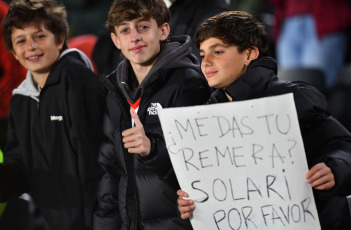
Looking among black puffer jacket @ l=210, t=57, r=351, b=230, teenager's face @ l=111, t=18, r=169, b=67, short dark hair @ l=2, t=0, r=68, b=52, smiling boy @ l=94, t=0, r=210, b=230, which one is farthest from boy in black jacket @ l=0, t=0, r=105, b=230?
black puffer jacket @ l=210, t=57, r=351, b=230

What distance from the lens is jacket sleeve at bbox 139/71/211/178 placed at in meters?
2.49

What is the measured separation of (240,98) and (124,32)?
62 centimetres

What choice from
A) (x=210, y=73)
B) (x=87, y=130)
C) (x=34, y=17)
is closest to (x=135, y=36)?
(x=210, y=73)

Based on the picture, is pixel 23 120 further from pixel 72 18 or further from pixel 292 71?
pixel 72 18

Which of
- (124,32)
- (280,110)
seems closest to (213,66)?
(280,110)

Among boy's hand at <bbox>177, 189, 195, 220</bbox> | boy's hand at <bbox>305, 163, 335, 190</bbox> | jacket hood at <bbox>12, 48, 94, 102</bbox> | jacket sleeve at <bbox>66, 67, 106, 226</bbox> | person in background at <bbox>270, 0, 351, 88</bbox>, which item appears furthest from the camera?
person in background at <bbox>270, 0, 351, 88</bbox>

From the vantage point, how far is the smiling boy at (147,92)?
2.63 meters

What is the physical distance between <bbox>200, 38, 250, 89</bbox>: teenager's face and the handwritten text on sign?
15cm

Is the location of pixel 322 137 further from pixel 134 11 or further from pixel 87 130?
pixel 87 130

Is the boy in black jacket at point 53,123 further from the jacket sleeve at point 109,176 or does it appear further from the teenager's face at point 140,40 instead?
the teenager's face at point 140,40

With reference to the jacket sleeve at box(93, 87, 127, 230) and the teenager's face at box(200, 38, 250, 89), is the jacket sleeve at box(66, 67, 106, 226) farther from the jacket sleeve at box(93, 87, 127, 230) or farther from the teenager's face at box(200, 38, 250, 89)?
the teenager's face at box(200, 38, 250, 89)

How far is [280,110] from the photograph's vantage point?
2211 mm

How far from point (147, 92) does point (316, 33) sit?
10.8 feet

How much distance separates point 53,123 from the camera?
122 inches
